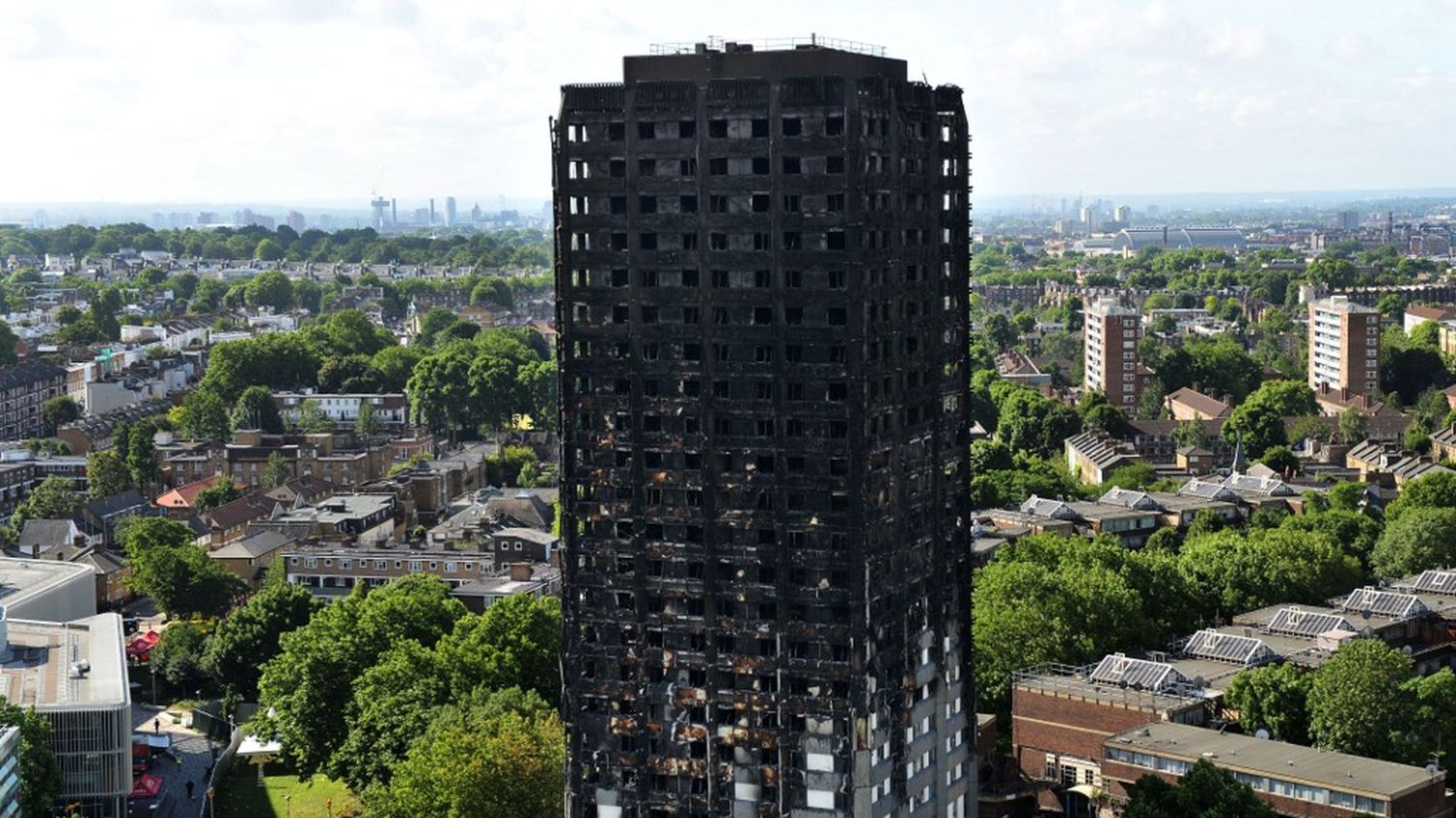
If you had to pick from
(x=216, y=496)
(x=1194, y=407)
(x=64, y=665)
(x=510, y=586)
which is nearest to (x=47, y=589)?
(x=64, y=665)

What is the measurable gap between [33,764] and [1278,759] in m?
38.3

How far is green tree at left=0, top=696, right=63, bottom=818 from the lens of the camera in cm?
6550

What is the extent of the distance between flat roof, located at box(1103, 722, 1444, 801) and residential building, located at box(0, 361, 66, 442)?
374 ft

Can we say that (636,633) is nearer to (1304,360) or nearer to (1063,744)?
(1063,744)

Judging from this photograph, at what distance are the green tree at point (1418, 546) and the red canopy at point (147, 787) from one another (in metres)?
57.2

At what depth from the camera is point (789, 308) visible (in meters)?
54.8

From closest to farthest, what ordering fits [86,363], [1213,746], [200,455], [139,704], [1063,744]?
1. [1213,746]
2. [1063,744]
3. [139,704]
4. [200,455]
5. [86,363]

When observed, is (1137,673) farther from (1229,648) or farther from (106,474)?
(106,474)

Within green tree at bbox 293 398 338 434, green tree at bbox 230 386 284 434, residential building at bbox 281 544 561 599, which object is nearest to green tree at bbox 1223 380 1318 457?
residential building at bbox 281 544 561 599

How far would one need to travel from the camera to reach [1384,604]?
277ft

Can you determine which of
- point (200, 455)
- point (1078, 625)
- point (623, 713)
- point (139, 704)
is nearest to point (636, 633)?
point (623, 713)

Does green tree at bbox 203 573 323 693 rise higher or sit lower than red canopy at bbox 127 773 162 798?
higher

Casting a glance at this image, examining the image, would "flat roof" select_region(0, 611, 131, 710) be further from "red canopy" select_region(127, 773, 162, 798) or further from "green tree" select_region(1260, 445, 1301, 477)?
"green tree" select_region(1260, 445, 1301, 477)

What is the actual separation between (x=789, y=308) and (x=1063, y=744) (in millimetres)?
23224
